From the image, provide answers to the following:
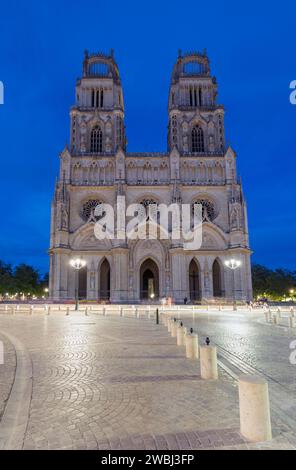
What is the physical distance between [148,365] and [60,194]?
127 ft

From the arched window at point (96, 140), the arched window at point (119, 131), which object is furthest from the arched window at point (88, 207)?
the arched window at point (119, 131)

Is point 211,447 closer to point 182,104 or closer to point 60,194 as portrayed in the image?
point 60,194

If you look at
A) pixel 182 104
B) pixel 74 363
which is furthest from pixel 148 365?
pixel 182 104

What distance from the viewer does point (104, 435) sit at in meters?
4.13

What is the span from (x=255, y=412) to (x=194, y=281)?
44327mm

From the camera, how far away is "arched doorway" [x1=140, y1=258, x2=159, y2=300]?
1882 inches

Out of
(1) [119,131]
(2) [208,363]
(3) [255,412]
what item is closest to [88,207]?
(1) [119,131]

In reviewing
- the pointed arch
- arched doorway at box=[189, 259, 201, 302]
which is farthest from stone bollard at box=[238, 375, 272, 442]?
arched doorway at box=[189, 259, 201, 302]

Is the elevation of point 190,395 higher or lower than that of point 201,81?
lower

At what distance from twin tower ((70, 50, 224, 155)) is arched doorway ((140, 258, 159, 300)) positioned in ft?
57.1

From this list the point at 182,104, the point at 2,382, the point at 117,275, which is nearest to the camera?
the point at 2,382

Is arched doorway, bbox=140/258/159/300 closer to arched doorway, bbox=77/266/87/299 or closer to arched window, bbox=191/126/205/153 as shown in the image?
arched doorway, bbox=77/266/87/299

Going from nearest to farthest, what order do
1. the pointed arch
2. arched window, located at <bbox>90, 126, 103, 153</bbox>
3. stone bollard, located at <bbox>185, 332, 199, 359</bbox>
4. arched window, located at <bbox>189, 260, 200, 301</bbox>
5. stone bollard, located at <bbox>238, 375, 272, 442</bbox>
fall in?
stone bollard, located at <bbox>238, 375, 272, 442</bbox> → stone bollard, located at <bbox>185, 332, 199, 359</bbox> → the pointed arch → arched window, located at <bbox>189, 260, 200, 301</bbox> → arched window, located at <bbox>90, 126, 103, 153</bbox>
